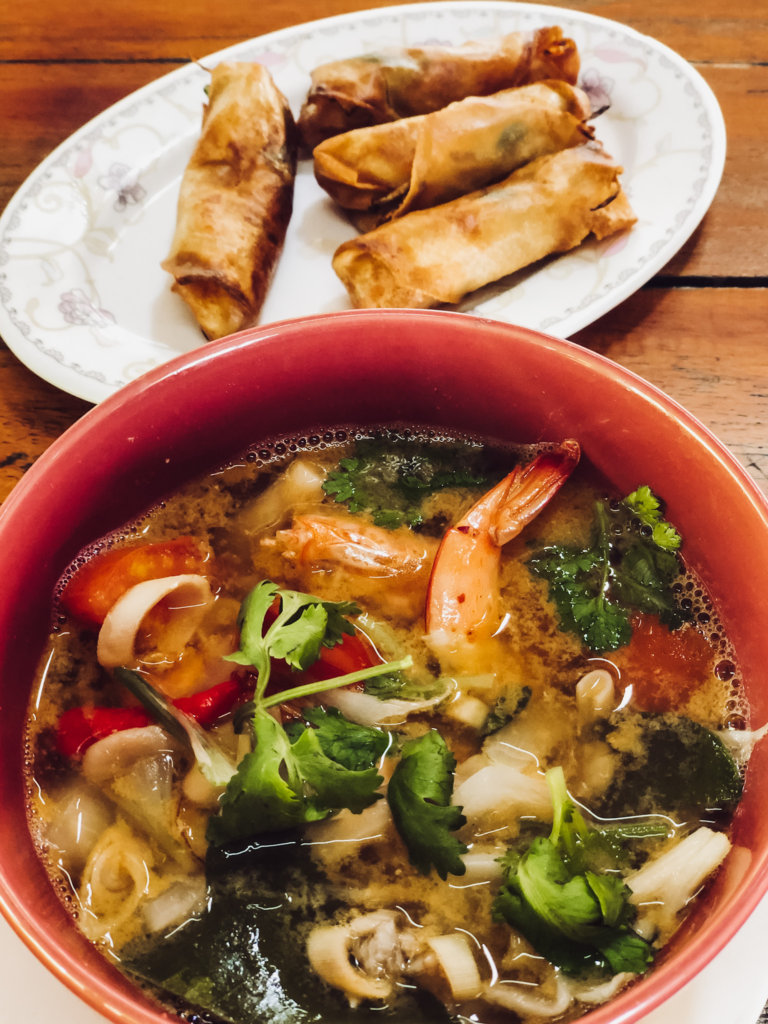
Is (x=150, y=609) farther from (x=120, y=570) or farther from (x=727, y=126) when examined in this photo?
(x=727, y=126)

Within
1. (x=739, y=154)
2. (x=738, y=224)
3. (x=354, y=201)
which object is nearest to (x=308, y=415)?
(x=354, y=201)

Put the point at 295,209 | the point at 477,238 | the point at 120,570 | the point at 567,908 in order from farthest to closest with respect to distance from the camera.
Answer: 1. the point at 295,209
2. the point at 477,238
3. the point at 120,570
4. the point at 567,908

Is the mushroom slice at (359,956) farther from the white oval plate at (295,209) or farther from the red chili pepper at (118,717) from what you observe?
the white oval plate at (295,209)

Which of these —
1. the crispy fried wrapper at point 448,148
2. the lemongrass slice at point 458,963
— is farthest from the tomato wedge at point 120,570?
the crispy fried wrapper at point 448,148

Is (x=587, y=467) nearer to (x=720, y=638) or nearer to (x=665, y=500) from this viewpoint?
(x=665, y=500)

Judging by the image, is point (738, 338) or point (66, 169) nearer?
point (738, 338)

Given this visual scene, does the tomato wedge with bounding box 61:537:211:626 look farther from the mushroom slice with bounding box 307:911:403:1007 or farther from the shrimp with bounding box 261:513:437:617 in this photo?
the mushroom slice with bounding box 307:911:403:1007

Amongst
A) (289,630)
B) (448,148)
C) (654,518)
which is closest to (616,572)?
(654,518)
